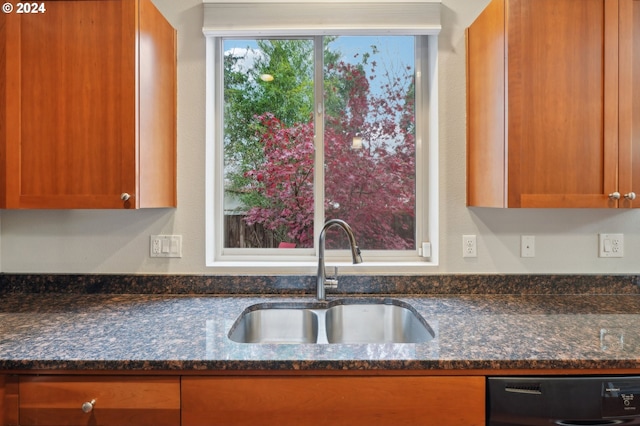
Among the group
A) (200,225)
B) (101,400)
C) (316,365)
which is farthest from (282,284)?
(101,400)

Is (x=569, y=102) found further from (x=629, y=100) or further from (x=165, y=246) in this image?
(x=165, y=246)

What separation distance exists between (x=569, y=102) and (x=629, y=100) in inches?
9.0

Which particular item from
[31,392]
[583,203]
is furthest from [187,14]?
[583,203]

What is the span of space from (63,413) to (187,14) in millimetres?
1639

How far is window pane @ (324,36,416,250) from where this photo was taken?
1819mm

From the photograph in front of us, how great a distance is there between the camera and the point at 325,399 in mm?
985

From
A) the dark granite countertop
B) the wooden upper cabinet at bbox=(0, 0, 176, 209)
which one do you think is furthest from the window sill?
the wooden upper cabinet at bbox=(0, 0, 176, 209)

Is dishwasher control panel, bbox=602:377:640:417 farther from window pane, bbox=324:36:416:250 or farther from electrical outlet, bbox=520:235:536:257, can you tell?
window pane, bbox=324:36:416:250

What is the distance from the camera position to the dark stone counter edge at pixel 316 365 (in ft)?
3.14

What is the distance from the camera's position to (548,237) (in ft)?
5.46

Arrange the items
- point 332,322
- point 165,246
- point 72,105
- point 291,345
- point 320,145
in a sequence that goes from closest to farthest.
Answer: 1. point 291,345
2. point 72,105
3. point 332,322
4. point 165,246
5. point 320,145

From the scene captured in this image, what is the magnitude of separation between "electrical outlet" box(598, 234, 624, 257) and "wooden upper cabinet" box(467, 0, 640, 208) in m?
0.41

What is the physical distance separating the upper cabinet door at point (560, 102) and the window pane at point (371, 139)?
556mm

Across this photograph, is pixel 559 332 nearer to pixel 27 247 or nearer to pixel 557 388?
pixel 557 388
